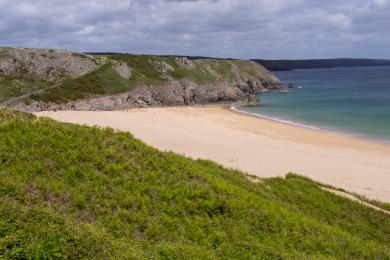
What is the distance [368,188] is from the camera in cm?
2562

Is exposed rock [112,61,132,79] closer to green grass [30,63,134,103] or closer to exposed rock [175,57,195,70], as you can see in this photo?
green grass [30,63,134,103]

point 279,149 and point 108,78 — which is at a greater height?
point 108,78

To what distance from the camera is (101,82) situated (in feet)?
261

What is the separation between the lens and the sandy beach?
2797cm

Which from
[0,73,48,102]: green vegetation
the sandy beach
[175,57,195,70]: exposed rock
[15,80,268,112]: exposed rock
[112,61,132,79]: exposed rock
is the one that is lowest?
the sandy beach

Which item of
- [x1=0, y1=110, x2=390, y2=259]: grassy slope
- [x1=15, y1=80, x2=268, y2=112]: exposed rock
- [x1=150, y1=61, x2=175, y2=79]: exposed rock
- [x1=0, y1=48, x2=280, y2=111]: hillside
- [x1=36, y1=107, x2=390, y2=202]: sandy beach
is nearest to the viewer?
[x1=0, y1=110, x2=390, y2=259]: grassy slope

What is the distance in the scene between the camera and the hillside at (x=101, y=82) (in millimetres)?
68312

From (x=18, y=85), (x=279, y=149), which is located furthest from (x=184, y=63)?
(x=279, y=149)

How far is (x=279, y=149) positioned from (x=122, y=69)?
58153 millimetres

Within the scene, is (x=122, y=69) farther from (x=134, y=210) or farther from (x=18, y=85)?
(x=134, y=210)

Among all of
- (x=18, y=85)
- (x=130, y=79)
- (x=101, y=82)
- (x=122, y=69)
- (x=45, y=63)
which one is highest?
(x=45, y=63)

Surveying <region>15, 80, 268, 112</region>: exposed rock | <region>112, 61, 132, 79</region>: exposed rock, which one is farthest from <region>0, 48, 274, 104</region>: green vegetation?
<region>15, 80, 268, 112</region>: exposed rock

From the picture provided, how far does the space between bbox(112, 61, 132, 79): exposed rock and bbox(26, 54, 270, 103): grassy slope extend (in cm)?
102

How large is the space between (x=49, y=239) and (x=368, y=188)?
2242 centimetres
